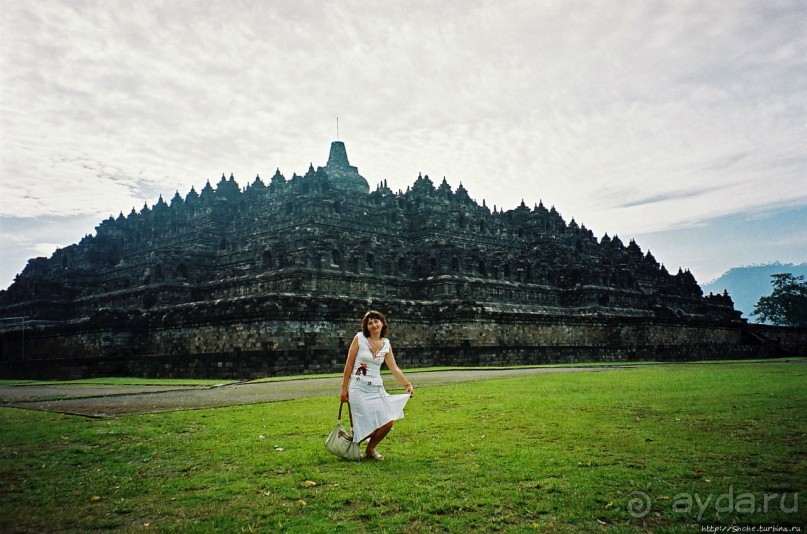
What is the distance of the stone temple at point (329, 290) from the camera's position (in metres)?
31.7

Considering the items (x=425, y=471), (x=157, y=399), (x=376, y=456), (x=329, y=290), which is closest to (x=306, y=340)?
(x=329, y=290)

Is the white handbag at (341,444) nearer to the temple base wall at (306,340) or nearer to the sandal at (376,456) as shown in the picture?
the sandal at (376,456)

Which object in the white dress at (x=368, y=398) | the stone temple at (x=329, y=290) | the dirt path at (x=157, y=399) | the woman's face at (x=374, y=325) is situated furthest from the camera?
the stone temple at (x=329, y=290)

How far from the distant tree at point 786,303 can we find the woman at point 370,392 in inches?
3505

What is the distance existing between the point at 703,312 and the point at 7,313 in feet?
211

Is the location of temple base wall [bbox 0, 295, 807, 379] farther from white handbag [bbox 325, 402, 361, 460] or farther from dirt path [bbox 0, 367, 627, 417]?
white handbag [bbox 325, 402, 361, 460]

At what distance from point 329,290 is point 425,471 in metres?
30.3

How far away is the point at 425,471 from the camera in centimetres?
739

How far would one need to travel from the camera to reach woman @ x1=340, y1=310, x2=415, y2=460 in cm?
816

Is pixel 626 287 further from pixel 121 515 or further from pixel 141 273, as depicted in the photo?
pixel 121 515

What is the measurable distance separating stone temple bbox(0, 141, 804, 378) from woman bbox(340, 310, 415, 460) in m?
20.3

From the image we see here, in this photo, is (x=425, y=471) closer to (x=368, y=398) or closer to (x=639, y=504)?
(x=368, y=398)

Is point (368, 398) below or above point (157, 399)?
above

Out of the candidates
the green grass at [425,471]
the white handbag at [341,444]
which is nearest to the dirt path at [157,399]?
the green grass at [425,471]
